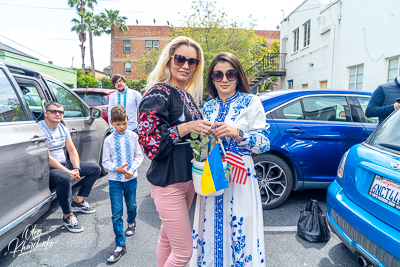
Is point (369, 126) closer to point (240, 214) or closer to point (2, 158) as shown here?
point (240, 214)

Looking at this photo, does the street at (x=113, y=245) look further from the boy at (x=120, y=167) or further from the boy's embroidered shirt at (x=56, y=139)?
the boy's embroidered shirt at (x=56, y=139)

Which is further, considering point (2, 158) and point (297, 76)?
point (297, 76)

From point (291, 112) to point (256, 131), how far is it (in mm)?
1929

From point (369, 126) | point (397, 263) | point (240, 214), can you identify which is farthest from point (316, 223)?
point (369, 126)

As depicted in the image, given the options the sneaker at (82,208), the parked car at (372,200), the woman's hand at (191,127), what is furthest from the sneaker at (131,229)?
the parked car at (372,200)

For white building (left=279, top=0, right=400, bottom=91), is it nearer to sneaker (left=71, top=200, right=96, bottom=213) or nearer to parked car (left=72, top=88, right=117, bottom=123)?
parked car (left=72, top=88, right=117, bottom=123)

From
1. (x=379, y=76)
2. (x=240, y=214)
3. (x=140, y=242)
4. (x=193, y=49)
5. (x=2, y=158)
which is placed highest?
(x=379, y=76)

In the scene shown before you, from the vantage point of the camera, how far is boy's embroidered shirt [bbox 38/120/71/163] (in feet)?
10.5

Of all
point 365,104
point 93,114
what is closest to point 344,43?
point 365,104

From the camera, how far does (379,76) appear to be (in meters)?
8.93

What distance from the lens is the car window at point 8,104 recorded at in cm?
244

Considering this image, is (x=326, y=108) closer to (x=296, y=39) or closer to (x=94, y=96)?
(x=94, y=96)

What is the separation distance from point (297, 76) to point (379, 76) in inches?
284

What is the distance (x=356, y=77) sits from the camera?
10453 mm
